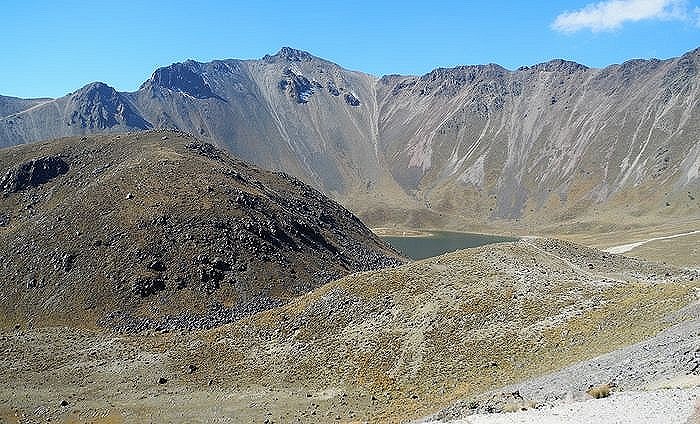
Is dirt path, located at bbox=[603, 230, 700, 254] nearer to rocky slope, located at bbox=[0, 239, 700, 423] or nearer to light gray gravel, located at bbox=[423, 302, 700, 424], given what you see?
rocky slope, located at bbox=[0, 239, 700, 423]

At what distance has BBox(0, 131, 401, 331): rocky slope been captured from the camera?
64125mm

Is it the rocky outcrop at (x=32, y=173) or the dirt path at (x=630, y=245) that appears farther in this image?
the dirt path at (x=630, y=245)

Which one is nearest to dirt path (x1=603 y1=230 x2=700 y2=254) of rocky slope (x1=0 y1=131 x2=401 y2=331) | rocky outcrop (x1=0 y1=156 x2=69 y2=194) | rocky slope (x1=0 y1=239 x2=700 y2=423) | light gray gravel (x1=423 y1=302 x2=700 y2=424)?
rocky slope (x1=0 y1=131 x2=401 y2=331)

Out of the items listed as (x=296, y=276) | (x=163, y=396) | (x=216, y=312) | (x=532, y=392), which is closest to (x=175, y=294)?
(x=216, y=312)

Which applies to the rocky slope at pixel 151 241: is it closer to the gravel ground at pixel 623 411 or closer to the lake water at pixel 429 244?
the gravel ground at pixel 623 411

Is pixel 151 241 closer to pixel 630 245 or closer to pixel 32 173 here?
pixel 32 173

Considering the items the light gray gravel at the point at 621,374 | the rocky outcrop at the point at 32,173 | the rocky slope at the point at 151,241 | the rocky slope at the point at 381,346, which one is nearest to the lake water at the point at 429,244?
the rocky slope at the point at 151,241

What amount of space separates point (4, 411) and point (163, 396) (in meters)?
12.0

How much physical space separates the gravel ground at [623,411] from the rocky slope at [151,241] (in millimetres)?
43252

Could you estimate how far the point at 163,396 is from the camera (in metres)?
44.1

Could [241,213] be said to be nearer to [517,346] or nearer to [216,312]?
[216,312]

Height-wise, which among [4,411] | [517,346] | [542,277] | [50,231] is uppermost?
[50,231]

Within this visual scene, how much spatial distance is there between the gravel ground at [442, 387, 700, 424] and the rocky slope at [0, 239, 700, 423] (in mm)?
4790

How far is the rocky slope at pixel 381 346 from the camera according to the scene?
36.5 m
